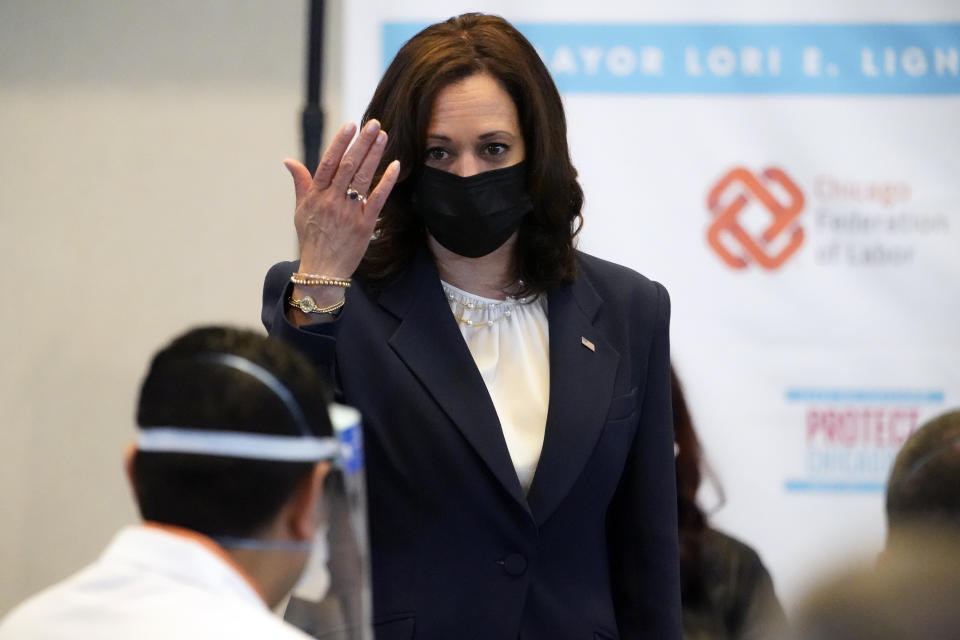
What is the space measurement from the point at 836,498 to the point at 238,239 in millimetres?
2030

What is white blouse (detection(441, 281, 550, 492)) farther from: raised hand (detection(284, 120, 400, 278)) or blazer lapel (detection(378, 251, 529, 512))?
raised hand (detection(284, 120, 400, 278))

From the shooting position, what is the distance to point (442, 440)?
2.13m

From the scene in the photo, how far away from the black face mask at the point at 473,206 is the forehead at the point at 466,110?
0.25 ft

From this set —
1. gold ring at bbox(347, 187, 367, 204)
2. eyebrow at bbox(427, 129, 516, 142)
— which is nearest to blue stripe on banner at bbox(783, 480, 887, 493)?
eyebrow at bbox(427, 129, 516, 142)

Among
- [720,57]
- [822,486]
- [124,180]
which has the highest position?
[720,57]

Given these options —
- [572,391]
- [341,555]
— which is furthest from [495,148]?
[341,555]

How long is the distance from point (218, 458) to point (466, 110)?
1012 mm

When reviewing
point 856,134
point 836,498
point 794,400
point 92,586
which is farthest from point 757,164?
point 92,586

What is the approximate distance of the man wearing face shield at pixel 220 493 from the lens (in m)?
1.29

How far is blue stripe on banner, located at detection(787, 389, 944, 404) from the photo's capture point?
3.79 meters

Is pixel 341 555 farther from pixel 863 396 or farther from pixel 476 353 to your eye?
pixel 863 396

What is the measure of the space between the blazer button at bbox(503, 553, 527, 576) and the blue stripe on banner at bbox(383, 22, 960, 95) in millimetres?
1968

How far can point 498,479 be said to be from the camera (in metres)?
2.10

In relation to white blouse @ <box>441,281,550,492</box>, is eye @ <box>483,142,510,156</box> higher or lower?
higher
